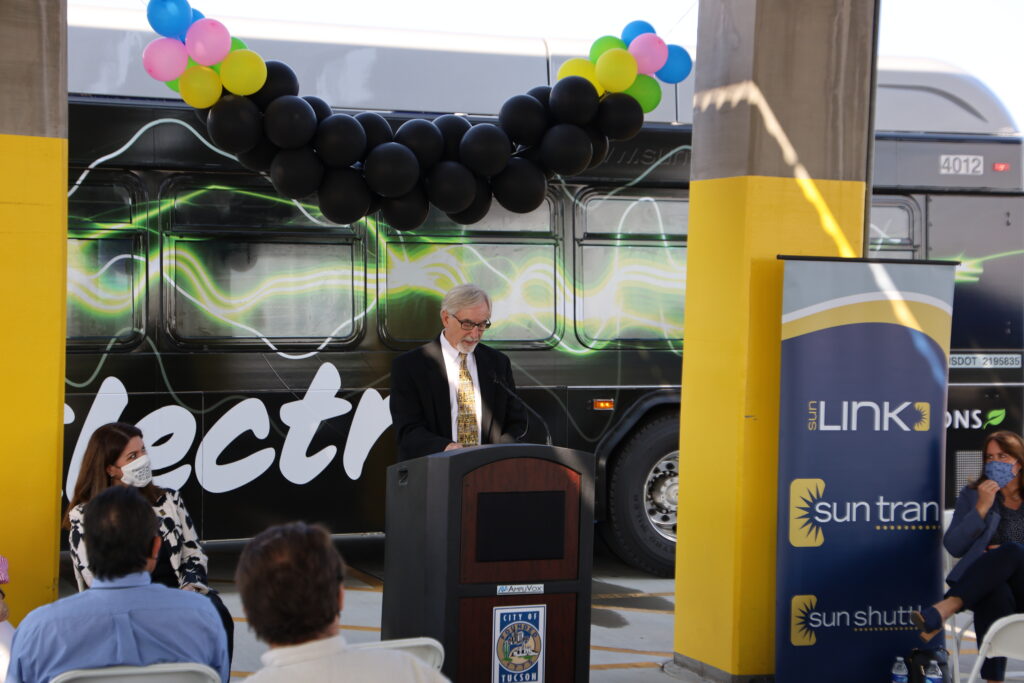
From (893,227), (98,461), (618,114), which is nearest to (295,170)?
(618,114)

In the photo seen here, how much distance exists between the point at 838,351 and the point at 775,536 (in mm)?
888

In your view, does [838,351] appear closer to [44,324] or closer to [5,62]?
[44,324]

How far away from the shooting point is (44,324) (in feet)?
14.9

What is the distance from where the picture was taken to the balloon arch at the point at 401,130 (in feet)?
18.1

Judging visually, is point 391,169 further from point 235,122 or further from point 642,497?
point 642,497

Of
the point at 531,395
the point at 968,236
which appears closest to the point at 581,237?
the point at 531,395

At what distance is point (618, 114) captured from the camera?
6.12m

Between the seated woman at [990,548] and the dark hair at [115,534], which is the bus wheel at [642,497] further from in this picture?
the dark hair at [115,534]

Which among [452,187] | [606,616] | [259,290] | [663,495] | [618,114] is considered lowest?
[606,616]

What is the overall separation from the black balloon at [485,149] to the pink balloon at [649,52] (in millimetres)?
868

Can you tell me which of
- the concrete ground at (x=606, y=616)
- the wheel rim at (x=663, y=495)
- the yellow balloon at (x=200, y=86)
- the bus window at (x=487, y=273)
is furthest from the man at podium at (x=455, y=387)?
the wheel rim at (x=663, y=495)

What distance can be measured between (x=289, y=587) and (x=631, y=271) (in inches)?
235

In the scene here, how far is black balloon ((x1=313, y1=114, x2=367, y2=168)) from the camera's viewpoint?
561 centimetres

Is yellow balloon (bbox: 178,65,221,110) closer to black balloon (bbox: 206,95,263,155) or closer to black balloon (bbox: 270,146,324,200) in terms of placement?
black balloon (bbox: 206,95,263,155)
